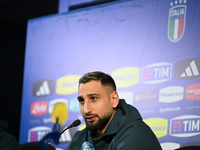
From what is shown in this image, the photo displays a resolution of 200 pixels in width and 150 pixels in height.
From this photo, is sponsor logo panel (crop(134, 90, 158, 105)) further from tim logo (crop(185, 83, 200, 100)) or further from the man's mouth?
the man's mouth

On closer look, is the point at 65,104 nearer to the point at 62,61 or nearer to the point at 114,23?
the point at 62,61

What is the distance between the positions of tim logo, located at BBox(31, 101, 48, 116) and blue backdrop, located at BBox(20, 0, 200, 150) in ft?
0.04

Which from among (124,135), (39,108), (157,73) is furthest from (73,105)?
(124,135)

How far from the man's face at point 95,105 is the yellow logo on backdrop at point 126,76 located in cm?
121

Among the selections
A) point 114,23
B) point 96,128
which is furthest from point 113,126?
point 114,23

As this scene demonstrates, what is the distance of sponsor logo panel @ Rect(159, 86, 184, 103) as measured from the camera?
3.63 m

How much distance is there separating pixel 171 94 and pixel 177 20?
2.39 ft

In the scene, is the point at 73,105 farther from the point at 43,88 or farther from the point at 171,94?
the point at 171,94

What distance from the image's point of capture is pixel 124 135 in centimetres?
253

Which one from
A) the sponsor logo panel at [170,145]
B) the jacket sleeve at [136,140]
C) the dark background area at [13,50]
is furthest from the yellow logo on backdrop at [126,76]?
the dark background area at [13,50]

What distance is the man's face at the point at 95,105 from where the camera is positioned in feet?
9.13

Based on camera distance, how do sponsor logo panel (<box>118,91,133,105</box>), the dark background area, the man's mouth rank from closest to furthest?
the man's mouth < sponsor logo panel (<box>118,91,133,105</box>) < the dark background area

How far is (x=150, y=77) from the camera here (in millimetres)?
3902

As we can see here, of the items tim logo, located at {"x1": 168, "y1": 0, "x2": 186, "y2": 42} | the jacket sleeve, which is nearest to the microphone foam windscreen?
tim logo, located at {"x1": 168, "y1": 0, "x2": 186, "y2": 42}
